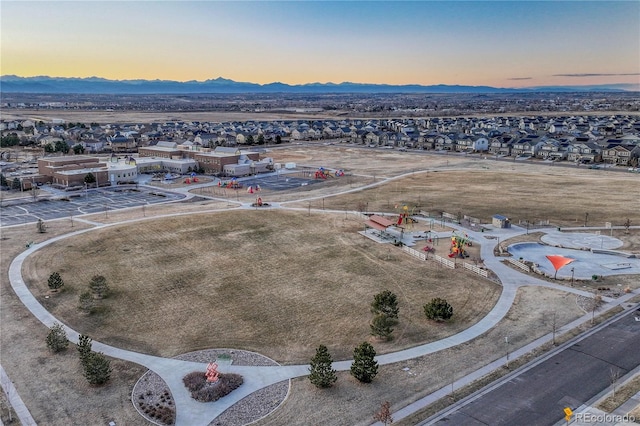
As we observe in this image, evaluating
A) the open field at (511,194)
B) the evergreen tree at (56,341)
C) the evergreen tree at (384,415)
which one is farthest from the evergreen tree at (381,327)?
the open field at (511,194)

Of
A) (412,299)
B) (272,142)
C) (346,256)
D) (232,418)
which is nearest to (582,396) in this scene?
(412,299)

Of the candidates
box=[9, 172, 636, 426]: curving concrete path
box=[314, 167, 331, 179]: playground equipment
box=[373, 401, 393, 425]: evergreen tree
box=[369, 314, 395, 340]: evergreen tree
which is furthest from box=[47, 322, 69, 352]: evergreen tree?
box=[314, 167, 331, 179]: playground equipment

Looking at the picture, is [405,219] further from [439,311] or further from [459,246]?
[439,311]

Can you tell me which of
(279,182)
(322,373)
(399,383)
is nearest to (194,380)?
(322,373)

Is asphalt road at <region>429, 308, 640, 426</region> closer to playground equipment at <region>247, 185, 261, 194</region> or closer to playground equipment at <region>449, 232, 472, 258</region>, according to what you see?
playground equipment at <region>449, 232, 472, 258</region>

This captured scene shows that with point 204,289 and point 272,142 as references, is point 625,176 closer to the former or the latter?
point 204,289
